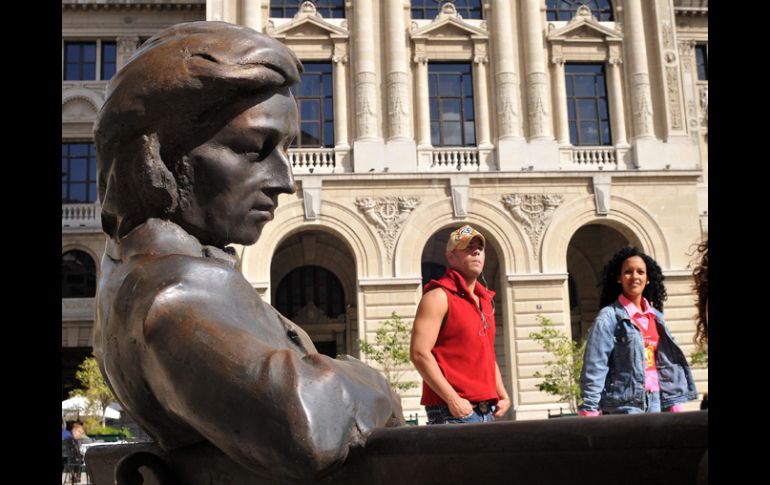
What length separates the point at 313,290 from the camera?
2666 centimetres

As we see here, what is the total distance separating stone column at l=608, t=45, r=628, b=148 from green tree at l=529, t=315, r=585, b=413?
5.92m

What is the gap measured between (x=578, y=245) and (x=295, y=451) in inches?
1030

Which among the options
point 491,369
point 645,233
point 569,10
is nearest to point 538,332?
point 645,233

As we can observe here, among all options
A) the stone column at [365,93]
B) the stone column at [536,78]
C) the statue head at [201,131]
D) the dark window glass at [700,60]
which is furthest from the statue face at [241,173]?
the dark window glass at [700,60]

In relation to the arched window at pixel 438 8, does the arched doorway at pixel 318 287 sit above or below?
below

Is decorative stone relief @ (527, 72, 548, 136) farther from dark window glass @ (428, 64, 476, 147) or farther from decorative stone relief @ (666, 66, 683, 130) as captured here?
decorative stone relief @ (666, 66, 683, 130)

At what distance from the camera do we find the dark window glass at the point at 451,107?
75.3 ft

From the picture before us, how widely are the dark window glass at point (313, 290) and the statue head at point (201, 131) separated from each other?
82.1 feet

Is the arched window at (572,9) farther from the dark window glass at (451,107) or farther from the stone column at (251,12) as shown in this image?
the stone column at (251,12)

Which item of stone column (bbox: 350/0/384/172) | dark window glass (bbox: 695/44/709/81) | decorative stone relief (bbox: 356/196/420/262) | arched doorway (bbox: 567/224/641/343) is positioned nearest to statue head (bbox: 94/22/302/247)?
decorative stone relief (bbox: 356/196/420/262)

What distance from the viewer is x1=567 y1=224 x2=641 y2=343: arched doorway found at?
85.1 feet

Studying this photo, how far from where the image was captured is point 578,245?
26406 mm

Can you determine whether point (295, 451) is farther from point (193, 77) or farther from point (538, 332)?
point (538, 332)
